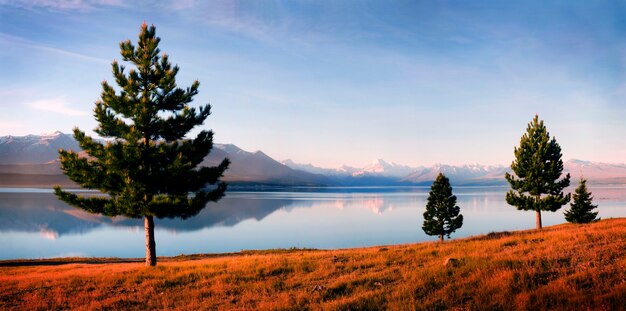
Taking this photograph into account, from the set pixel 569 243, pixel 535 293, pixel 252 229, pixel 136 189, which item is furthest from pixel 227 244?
pixel 535 293

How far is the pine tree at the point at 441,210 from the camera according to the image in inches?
1890

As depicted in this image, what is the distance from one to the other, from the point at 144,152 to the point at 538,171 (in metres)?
37.0

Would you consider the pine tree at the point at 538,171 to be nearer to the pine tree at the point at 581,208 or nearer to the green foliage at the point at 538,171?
the green foliage at the point at 538,171

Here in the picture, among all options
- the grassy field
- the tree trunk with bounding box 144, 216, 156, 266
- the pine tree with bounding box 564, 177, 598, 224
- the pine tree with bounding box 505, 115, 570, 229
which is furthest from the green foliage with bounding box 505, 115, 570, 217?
the tree trunk with bounding box 144, 216, 156, 266

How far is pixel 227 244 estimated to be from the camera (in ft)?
198

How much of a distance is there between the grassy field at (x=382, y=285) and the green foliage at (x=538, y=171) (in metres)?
20.5

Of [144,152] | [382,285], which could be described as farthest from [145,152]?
[382,285]

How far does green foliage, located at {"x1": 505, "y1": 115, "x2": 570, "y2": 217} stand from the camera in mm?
38156

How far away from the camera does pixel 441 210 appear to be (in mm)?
48250

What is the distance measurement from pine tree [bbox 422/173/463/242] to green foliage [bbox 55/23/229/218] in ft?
106

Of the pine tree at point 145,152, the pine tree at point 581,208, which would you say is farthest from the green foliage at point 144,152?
the pine tree at point 581,208

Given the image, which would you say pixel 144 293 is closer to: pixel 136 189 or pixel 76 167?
pixel 136 189

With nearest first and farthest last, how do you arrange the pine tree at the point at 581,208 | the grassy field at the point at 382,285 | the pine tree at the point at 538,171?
the grassy field at the point at 382,285 → the pine tree at the point at 538,171 → the pine tree at the point at 581,208

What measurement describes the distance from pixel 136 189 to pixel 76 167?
3537 millimetres
